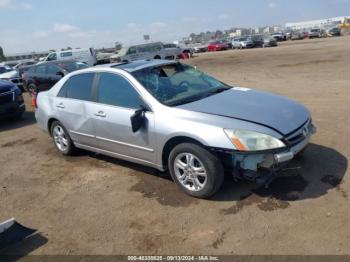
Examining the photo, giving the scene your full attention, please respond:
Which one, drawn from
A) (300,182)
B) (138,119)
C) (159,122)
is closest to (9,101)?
(138,119)

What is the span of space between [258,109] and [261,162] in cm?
76

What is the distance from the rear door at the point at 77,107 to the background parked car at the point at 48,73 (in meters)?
8.83

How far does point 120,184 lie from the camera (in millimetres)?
5211

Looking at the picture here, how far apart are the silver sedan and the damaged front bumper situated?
1 cm

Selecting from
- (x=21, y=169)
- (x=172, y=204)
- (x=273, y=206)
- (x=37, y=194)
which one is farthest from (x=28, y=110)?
(x=273, y=206)

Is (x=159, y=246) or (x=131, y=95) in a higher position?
(x=131, y=95)

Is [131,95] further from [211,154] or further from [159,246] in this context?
[159,246]

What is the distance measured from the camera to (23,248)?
3.84 metres

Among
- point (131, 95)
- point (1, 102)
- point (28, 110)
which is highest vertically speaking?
point (131, 95)

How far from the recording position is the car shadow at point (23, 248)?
146 inches

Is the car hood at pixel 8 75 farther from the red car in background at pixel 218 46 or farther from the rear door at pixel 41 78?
the red car in background at pixel 218 46

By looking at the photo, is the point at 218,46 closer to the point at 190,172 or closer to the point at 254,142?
the point at 190,172

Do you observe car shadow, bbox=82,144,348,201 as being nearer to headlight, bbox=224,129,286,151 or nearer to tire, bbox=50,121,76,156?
headlight, bbox=224,129,286,151

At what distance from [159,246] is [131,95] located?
2.16 m
